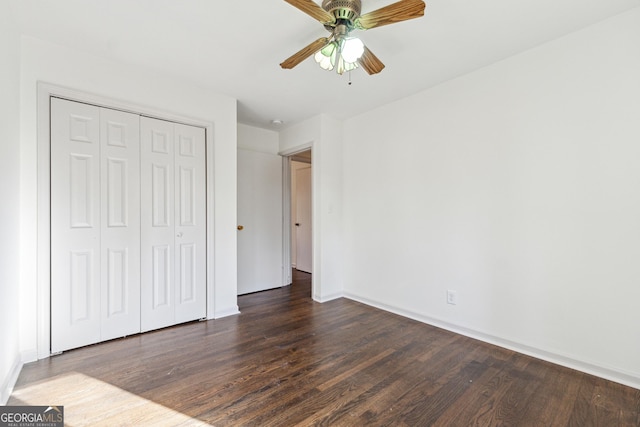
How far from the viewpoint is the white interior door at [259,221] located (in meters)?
4.00

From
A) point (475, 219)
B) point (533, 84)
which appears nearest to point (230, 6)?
point (533, 84)

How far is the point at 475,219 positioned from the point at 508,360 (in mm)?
1175

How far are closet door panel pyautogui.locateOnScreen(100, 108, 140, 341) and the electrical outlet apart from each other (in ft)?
9.85

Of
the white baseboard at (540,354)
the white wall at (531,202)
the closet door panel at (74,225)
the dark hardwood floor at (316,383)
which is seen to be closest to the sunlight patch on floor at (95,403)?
the dark hardwood floor at (316,383)

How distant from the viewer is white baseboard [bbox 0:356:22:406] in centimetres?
162

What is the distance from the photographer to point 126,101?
2.50 metres

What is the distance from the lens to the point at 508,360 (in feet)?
7.14

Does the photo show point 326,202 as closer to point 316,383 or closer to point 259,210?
point 259,210

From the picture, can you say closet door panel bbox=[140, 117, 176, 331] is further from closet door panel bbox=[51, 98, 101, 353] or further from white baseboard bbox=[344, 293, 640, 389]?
white baseboard bbox=[344, 293, 640, 389]

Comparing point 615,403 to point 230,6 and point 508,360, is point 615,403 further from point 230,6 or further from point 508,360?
point 230,6

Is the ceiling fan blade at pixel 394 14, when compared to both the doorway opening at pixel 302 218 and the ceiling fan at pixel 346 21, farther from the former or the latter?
the doorway opening at pixel 302 218

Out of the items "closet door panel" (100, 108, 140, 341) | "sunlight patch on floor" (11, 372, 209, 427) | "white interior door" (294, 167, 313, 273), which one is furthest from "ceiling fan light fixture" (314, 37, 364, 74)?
"white interior door" (294, 167, 313, 273)

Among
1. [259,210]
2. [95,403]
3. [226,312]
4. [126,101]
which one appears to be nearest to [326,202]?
[259,210]

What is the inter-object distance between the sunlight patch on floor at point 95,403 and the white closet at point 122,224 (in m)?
0.56
